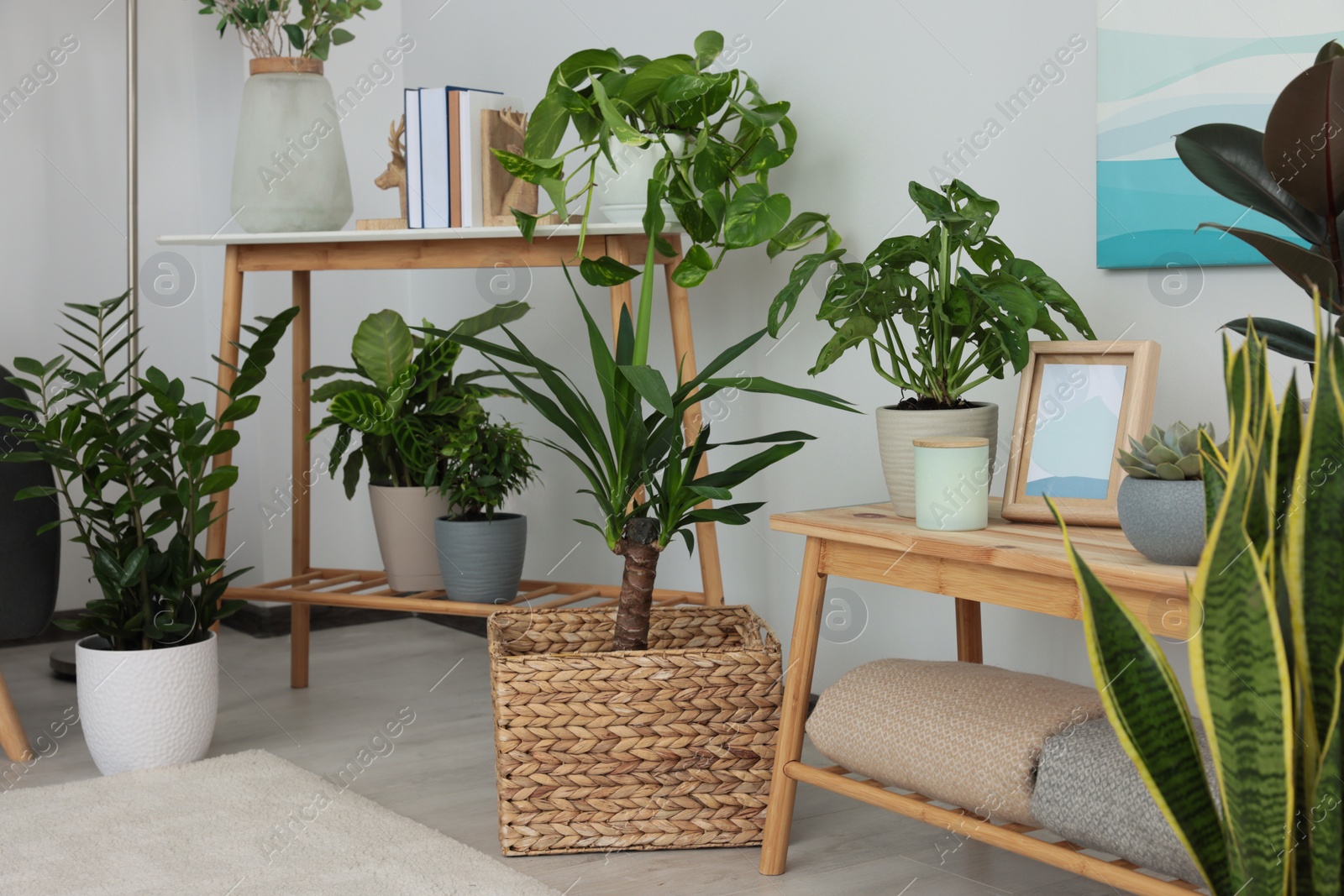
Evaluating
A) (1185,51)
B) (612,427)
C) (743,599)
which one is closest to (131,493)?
(612,427)

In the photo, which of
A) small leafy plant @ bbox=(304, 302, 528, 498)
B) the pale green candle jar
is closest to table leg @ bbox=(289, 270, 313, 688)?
small leafy plant @ bbox=(304, 302, 528, 498)

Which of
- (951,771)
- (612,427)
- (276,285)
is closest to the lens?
(951,771)

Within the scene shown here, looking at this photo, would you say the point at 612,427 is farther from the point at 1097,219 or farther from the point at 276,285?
the point at 276,285

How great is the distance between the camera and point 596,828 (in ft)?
5.58

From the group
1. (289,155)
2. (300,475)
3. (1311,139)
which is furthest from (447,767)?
(1311,139)

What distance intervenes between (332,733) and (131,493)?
563 mm

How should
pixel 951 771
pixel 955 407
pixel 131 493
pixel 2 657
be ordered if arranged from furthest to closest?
pixel 2 657 → pixel 131 493 → pixel 955 407 → pixel 951 771

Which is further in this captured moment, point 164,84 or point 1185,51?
point 164,84

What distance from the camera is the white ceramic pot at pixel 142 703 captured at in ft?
6.57

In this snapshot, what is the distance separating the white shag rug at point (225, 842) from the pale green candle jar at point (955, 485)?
2.13 ft

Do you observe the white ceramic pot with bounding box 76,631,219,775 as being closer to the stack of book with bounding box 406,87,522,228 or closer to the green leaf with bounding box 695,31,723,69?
the stack of book with bounding box 406,87,522,228

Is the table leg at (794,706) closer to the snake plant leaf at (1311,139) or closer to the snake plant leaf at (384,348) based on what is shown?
the snake plant leaf at (1311,139)

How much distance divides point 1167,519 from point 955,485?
0.29 metres

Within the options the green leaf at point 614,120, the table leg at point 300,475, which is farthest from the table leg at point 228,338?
the green leaf at point 614,120
